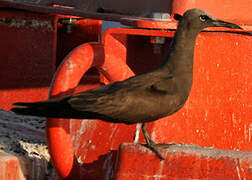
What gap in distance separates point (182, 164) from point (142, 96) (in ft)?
1.77

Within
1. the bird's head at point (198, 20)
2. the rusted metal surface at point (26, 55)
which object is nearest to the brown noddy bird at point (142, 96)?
the bird's head at point (198, 20)

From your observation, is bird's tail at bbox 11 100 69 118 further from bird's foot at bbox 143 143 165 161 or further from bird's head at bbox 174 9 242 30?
bird's head at bbox 174 9 242 30

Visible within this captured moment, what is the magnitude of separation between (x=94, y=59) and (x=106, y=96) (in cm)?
93

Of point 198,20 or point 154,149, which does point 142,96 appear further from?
point 198,20

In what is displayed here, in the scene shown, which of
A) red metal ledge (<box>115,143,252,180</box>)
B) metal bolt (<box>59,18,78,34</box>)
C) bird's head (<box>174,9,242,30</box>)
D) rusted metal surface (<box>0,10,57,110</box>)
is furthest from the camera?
metal bolt (<box>59,18,78,34</box>)

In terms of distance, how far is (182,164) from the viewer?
4.04m

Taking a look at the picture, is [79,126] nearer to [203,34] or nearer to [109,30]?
[109,30]

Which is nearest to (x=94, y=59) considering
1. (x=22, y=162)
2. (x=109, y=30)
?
(x=109, y=30)

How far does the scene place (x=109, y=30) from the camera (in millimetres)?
5547

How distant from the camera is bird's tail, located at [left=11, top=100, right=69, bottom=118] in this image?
3.97 metres

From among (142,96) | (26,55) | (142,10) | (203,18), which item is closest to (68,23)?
(26,55)

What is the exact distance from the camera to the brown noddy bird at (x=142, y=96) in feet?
13.2

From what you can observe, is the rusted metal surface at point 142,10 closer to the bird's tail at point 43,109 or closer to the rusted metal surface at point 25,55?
the rusted metal surface at point 25,55

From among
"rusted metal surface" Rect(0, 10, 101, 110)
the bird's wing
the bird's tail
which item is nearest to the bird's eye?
the bird's wing
